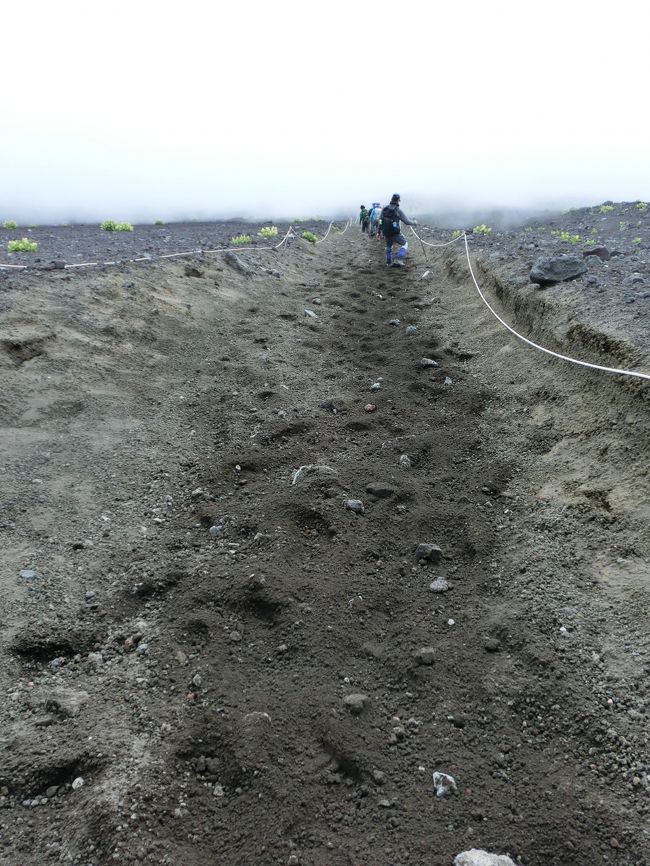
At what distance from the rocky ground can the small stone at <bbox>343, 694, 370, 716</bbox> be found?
0.9 inches

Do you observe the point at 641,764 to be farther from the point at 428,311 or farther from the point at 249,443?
the point at 428,311

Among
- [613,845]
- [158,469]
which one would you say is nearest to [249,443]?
[158,469]

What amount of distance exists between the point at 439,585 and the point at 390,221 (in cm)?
1323

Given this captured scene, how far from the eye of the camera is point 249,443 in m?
5.61

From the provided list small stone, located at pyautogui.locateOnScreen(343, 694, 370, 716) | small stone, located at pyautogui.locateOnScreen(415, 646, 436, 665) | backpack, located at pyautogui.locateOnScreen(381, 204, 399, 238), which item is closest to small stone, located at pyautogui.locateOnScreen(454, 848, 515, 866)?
small stone, located at pyautogui.locateOnScreen(343, 694, 370, 716)

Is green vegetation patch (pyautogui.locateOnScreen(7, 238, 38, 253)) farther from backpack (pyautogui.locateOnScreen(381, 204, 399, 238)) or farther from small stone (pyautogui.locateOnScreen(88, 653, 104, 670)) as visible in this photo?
small stone (pyautogui.locateOnScreen(88, 653, 104, 670))

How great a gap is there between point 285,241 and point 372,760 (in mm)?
16913

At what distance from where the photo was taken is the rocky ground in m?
2.44

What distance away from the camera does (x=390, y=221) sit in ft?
49.3

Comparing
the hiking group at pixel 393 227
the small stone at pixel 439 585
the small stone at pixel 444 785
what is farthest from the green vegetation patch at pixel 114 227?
the small stone at pixel 444 785

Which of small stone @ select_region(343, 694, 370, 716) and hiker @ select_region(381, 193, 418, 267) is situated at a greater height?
hiker @ select_region(381, 193, 418, 267)

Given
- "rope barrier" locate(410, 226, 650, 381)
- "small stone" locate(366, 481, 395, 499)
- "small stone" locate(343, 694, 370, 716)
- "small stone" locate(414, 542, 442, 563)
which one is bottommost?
"small stone" locate(343, 694, 370, 716)

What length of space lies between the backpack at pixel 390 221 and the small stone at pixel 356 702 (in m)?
14.1

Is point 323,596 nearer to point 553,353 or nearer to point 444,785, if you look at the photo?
point 444,785
